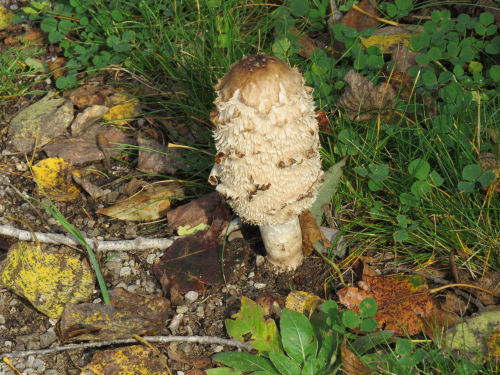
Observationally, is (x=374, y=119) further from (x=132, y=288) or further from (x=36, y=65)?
(x=36, y=65)

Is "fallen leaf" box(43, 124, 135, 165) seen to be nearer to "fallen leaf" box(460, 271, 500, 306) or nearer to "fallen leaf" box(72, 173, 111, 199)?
"fallen leaf" box(72, 173, 111, 199)

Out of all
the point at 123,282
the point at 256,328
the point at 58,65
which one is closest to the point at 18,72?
the point at 58,65

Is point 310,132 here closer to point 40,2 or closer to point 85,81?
point 85,81

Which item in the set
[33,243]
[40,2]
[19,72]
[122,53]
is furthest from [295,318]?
[40,2]

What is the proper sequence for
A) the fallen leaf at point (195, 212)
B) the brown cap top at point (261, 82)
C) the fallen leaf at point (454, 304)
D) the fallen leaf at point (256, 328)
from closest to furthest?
1. the brown cap top at point (261, 82)
2. the fallen leaf at point (256, 328)
3. the fallen leaf at point (454, 304)
4. the fallen leaf at point (195, 212)

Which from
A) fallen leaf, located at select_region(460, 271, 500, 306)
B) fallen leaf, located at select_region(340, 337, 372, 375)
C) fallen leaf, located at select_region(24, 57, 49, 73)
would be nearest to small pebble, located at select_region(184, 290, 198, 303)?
fallen leaf, located at select_region(340, 337, 372, 375)

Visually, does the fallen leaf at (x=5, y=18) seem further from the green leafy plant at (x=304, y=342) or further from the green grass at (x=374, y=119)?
the green leafy plant at (x=304, y=342)

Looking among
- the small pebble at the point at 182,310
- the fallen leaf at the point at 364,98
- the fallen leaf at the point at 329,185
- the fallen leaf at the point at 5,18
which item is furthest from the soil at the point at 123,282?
the fallen leaf at the point at 5,18
